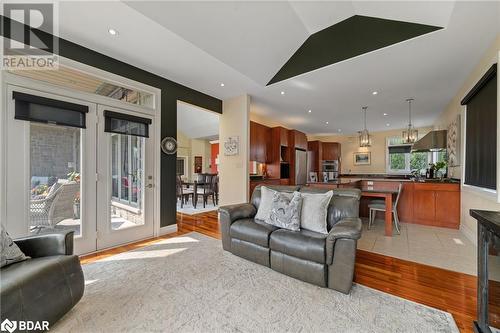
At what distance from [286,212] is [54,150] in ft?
9.97

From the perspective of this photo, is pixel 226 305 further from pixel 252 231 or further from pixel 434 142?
pixel 434 142

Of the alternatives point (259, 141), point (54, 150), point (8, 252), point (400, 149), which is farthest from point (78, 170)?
point (400, 149)

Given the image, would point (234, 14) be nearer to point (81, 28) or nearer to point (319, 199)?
point (81, 28)

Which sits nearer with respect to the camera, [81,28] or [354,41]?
[81,28]

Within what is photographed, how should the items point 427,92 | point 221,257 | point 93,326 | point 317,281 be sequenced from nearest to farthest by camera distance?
point 93,326 → point 317,281 → point 221,257 → point 427,92

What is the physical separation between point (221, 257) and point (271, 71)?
313 centimetres

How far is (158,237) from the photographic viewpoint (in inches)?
145

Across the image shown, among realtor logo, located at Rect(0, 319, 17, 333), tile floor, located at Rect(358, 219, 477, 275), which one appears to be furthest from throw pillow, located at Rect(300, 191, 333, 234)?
realtor logo, located at Rect(0, 319, 17, 333)

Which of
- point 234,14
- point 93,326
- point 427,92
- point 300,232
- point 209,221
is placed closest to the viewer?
point 93,326

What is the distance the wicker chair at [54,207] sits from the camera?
101 inches

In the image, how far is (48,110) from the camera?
8.52ft

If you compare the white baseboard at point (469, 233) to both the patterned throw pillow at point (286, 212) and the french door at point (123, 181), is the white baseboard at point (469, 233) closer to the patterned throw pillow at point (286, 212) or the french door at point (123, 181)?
the patterned throw pillow at point (286, 212)

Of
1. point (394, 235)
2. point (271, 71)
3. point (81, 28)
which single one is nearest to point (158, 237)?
point (81, 28)

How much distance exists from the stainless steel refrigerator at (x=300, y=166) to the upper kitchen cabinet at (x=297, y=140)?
0.17 meters
